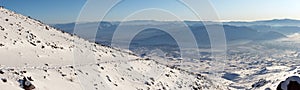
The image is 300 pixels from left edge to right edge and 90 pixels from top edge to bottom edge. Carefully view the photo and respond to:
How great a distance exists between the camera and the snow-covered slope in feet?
97.4

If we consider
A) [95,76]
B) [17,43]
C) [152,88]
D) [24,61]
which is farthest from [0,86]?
[152,88]

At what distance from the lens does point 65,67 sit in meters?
35.1

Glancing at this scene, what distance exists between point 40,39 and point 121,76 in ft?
41.4

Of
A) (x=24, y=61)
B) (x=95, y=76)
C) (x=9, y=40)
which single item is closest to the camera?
(x=24, y=61)

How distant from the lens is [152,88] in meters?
39.1

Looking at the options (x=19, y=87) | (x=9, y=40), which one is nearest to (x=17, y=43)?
(x=9, y=40)

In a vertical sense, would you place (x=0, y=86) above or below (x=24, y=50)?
below

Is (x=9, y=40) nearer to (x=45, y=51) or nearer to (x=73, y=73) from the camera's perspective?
(x=45, y=51)

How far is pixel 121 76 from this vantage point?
130 feet

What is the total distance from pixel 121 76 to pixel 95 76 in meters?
4.66

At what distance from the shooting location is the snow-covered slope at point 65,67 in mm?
29688

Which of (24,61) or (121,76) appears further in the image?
(121,76)

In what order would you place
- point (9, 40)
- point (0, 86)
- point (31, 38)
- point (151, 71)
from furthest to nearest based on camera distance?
point (151, 71) < point (31, 38) < point (9, 40) < point (0, 86)

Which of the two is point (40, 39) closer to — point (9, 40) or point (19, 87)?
point (9, 40)
